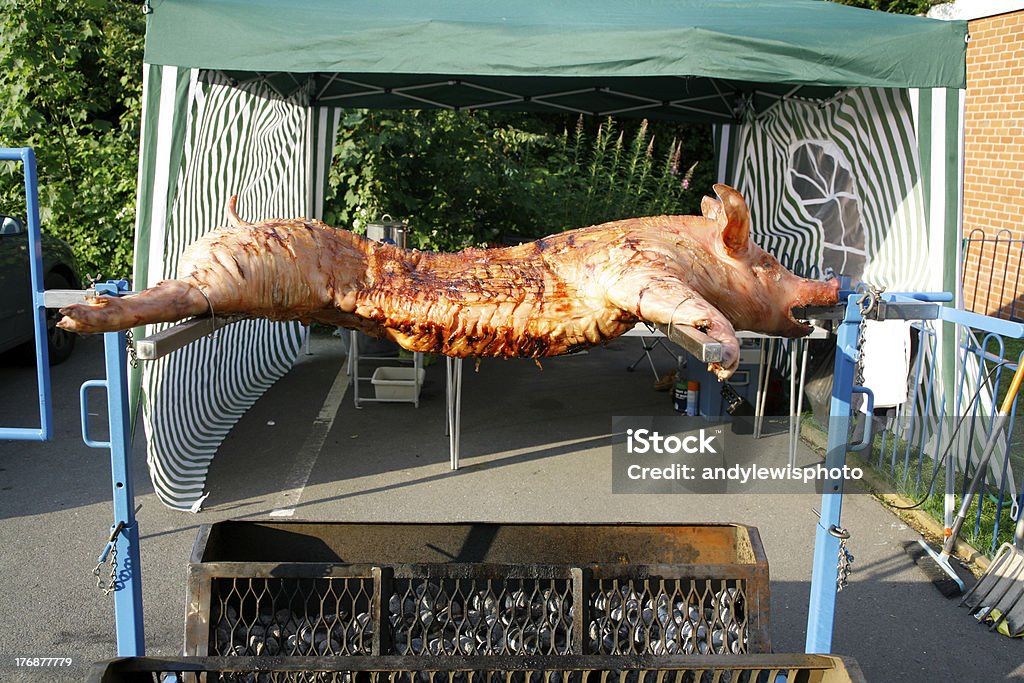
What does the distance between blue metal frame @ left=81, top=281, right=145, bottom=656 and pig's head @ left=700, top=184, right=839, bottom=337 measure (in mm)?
2013

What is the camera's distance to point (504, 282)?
253 centimetres

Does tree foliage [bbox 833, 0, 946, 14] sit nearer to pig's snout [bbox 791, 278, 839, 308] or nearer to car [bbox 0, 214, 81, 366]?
pig's snout [bbox 791, 278, 839, 308]

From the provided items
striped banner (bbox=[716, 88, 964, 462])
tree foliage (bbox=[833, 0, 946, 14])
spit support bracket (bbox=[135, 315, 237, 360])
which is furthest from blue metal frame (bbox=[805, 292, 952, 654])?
tree foliage (bbox=[833, 0, 946, 14])

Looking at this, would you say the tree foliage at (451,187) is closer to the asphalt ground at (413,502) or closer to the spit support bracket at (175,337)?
the asphalt ground at (413,502)

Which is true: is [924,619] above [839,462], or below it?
below

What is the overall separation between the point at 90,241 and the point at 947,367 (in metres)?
8.73

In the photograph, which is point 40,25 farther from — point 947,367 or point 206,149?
point 947,367

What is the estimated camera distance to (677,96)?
7.62 meters

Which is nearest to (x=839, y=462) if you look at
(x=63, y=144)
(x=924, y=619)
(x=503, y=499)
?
(x=924, y=619)

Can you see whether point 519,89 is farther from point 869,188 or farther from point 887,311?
point 887,311

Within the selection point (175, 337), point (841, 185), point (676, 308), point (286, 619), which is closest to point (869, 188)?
point (841, 185)

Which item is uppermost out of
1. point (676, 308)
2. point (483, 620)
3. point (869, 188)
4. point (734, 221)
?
point (869, 188)

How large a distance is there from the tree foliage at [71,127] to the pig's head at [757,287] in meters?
8.30

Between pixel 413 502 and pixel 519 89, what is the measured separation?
13.3ft
